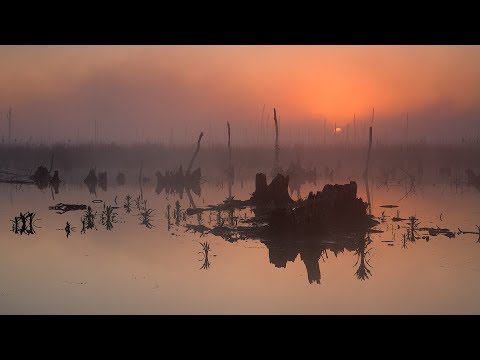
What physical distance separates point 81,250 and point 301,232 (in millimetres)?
6037

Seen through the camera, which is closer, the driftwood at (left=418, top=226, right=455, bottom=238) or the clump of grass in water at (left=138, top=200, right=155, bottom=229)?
the driftwood at (left=418, top=226, right=455, bottom=238)

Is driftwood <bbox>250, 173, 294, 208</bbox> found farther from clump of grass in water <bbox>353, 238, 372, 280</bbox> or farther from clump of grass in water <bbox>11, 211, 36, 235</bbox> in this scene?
clump of grass in water <bbox>11, 211, 36, 235</bbox>

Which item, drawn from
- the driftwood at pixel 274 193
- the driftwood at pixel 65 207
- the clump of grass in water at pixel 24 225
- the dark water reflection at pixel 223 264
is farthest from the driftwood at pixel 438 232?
the driftwood at pixel 65 207

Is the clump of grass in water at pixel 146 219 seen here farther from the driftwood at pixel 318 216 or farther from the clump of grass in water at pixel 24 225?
the clump of grass in water at pixel 24 225

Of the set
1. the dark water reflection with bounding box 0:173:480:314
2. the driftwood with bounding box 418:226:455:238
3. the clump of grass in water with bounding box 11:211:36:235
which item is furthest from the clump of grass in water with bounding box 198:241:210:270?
the driftwood with bounding box 418:226:455:238

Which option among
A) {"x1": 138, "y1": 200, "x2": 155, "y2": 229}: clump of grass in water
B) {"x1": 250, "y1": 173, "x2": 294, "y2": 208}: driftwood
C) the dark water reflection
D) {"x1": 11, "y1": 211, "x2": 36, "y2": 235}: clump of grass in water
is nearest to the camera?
the dark water reflection

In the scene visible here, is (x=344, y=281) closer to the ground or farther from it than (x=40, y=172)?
closer to the ground

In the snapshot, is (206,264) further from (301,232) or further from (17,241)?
(17,241)

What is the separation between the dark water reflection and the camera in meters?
10.6

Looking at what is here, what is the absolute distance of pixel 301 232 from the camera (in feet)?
52.0

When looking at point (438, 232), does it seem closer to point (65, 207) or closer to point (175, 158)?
point (65, 207)

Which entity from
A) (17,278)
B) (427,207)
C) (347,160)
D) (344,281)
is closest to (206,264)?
(344,281)

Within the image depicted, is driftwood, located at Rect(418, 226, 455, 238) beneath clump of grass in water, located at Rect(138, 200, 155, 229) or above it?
beneath

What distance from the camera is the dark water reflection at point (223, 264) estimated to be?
1060cm
